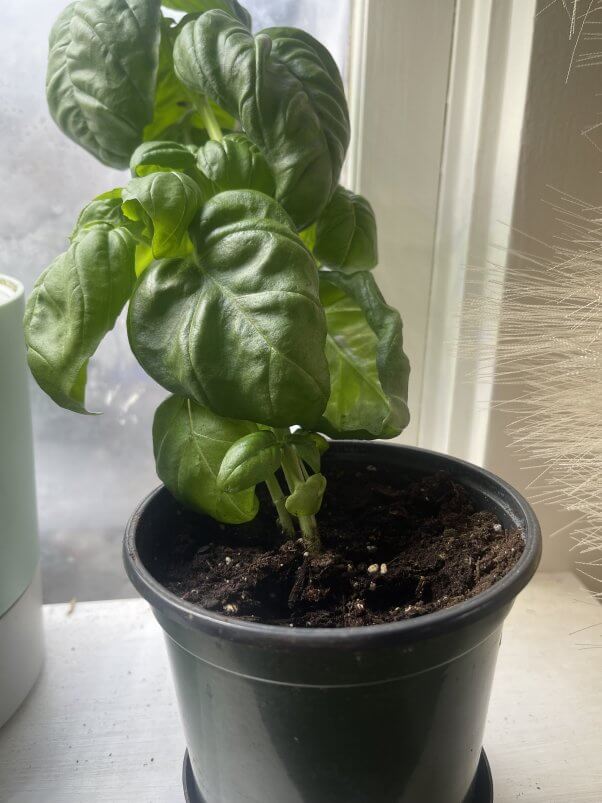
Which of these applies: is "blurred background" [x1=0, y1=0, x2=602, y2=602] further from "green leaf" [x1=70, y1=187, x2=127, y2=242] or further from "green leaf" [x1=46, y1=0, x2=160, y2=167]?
"green leaf" [x1=70, y1=187, x2=127, y2=242]

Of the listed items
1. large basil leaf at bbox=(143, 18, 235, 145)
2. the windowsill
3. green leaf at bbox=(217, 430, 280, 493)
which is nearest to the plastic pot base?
the windowsill

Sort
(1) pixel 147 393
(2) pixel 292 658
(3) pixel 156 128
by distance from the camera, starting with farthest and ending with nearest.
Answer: (1) pixel 147 393 < (3) pixel 156 128 < (2) pixel 292 658

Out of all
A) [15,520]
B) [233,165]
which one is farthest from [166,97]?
[15,520]

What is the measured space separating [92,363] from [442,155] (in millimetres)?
480

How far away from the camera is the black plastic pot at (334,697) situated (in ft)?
1.41

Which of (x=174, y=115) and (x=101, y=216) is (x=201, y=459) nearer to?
(x=101, y=216)

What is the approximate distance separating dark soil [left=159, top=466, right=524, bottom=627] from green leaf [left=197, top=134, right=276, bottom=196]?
275 millimetres

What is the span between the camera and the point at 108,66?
1.72 feet

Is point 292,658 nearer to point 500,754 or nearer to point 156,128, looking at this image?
point 500,754

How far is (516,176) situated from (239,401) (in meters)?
0.45

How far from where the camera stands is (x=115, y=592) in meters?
0.98

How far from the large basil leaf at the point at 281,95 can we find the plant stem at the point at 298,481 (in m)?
0.17

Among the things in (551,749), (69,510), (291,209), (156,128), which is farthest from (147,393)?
(551,749)

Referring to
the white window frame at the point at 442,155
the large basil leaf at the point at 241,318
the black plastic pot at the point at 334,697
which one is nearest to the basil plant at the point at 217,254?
the large basil leaf at the point at 241,318
